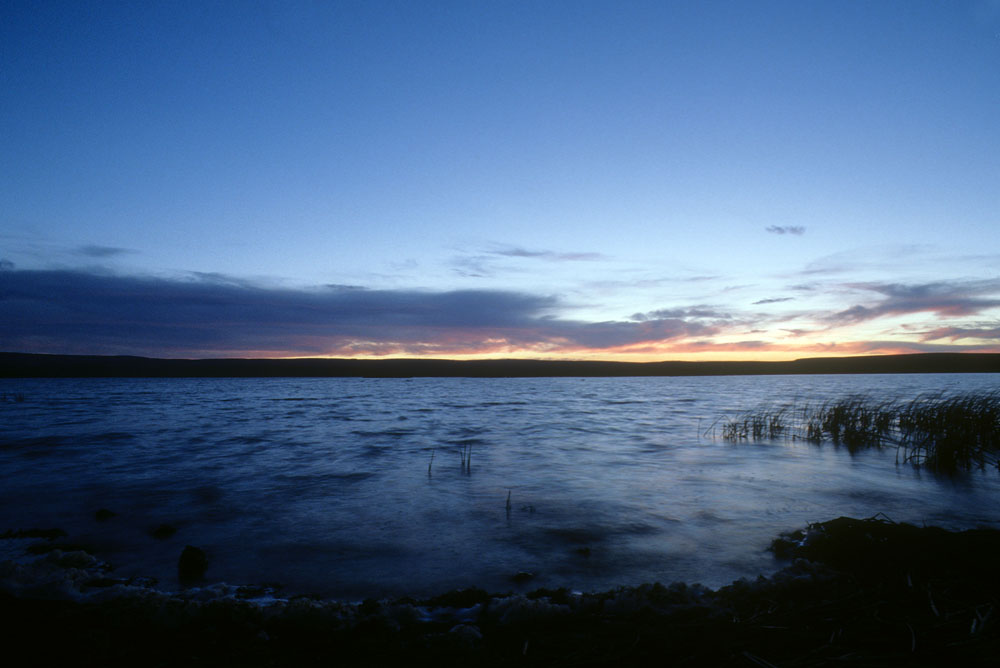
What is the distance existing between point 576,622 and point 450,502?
6.43 meters

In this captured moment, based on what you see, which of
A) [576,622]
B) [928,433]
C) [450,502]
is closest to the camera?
[576,622]

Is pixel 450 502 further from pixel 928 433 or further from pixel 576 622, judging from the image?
pixel 928 433

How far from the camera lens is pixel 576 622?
4.79 meters

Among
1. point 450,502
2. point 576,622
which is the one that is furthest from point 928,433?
point 576,622

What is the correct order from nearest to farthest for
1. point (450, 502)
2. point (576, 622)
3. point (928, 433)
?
point (576, 622) < point (450, 502) < point (928, 433)

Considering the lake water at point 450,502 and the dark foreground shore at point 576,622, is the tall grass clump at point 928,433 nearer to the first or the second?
the lake water at point 450,502

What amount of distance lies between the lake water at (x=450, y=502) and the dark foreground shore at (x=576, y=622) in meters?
1.17

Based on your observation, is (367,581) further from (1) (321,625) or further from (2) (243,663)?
(2) (243,663)

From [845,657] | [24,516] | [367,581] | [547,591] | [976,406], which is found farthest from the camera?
[976,406]

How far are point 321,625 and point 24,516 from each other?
30.5 ft

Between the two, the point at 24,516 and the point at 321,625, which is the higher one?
the point at 321,625

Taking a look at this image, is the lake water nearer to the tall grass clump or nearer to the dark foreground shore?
the tall grass clump

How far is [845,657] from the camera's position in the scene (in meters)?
3.52

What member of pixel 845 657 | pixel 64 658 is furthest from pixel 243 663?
pixel 845 657
